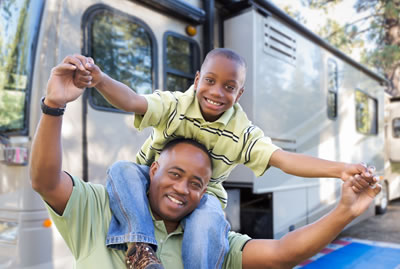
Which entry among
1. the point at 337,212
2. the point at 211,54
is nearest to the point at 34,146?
the point at 211,54

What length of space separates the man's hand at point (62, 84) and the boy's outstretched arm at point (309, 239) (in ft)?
3.27

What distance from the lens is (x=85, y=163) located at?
7.71 feet

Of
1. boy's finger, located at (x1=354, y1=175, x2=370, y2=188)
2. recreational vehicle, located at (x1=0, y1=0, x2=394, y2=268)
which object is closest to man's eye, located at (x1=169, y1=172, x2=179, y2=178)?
boy's finger, located at (x1=354, y1=175, x2=370, y2=188)

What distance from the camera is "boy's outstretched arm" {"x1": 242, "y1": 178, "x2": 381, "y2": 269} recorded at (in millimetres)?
1297

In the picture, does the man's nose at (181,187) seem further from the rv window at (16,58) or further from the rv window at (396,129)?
the rv window at (396,129)

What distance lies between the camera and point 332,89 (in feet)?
16.5

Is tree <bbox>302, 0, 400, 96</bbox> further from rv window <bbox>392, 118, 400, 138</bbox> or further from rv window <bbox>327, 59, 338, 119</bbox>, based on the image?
rv window <bbox>327, 59, 338, 119</bbox>

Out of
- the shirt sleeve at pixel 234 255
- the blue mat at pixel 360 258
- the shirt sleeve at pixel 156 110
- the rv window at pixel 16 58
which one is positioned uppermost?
the rv window at pixel 16 58

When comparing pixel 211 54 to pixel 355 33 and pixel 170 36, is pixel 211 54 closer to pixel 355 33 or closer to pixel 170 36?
pixel 170 36

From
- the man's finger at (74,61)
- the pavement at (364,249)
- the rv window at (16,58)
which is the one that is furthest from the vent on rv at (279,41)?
the man's finger at (74,61)

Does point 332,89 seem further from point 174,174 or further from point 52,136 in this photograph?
point 52,136

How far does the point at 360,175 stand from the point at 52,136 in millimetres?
1045

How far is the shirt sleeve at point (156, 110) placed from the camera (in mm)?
1534

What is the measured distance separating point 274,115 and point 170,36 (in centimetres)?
137
